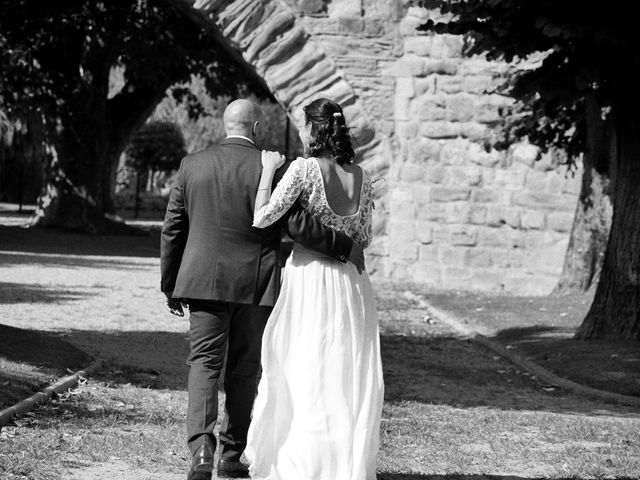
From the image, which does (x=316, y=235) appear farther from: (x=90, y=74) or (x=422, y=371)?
(x=90, y=74)

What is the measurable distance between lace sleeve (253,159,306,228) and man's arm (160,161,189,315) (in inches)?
18.5

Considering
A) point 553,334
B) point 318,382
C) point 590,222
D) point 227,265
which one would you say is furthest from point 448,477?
point 590,222

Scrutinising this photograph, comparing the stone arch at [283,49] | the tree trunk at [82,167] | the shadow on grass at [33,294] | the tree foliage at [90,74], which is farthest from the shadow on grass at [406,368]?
the tree trunk at [82,167]

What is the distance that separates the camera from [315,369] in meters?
5.52

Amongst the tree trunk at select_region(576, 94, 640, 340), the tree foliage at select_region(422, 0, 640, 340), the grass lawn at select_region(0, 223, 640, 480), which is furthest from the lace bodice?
the tree trunk at select_region(576, 94, 640, 340)

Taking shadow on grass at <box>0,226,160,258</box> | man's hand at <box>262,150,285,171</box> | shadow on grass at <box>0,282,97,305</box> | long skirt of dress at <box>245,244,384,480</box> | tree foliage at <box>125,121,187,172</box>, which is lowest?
shadow on grass at <box>0,282,97,305</box>

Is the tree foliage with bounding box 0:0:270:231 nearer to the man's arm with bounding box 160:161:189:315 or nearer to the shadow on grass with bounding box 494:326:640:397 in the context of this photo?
the shadow on grass with bounding box 494:326:640:397

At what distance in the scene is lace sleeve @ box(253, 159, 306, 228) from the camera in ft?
18.0

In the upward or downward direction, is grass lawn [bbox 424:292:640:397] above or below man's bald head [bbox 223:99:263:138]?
below

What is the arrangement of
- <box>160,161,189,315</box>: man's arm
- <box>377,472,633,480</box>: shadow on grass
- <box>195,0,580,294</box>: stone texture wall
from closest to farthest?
<box>160,161,189,315</box>: man's arm
<box>377,472,633,480</box>: shadow on grass
<box>195,0,580,294</box>: stone texture wall

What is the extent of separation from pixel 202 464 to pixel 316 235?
1125 mm

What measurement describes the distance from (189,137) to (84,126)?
89.3 ft

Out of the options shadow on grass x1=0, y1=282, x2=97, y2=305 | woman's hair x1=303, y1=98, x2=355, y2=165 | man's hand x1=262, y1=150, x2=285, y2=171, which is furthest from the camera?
shadow on grass x1=0, y1=282, x2=97, y2=305

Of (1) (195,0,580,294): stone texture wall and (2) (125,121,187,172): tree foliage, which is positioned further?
(2) (125,121,187,172): tree foliage
